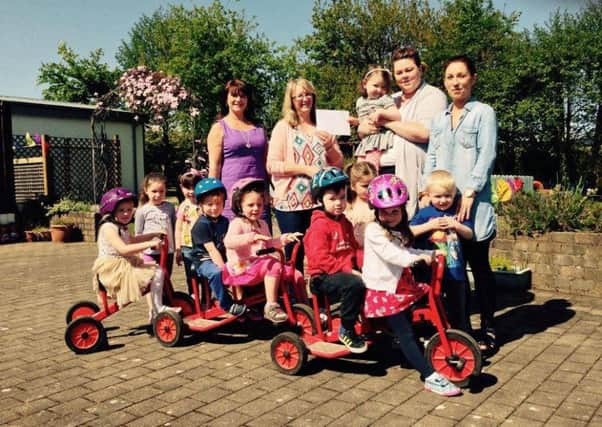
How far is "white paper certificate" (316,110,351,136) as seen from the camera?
5.26 metres

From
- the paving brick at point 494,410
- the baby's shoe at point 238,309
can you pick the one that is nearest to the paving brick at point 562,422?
the paving brick at point 494,410

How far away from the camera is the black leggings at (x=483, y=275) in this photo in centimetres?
453

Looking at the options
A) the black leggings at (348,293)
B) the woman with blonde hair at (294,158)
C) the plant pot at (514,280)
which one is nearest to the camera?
the black leggings at (348,293)

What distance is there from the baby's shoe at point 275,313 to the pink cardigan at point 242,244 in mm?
389

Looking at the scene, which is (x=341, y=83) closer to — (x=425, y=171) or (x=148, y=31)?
(x=148, y=31)

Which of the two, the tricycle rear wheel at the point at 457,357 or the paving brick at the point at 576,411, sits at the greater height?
the tricycle rear wheel at the point at 457,357

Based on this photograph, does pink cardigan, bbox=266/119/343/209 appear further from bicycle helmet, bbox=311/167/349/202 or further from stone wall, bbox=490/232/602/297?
stone wall, bbox=490/232/602/297

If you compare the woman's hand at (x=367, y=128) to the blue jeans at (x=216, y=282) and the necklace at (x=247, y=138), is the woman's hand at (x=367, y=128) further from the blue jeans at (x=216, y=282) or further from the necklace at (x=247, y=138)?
the blue jeans at (x=216, y=282)

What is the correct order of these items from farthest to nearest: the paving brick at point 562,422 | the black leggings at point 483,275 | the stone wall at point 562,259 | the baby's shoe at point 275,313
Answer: the stone wall at point 562,259 < the baby's shoe at point 275,313 < the black leggings at point 483,275 < the paving brick at point 562,422

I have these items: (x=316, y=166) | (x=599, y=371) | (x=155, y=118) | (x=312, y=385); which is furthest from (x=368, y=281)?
(x=155, y=118)

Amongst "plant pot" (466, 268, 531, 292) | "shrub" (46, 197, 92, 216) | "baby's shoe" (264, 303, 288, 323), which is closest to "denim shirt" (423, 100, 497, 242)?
"baby's shoe" (264, 303, 288, 323)

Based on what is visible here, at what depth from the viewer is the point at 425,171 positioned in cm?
474

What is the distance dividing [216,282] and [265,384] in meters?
1.14

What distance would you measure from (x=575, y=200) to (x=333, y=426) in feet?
17.2
